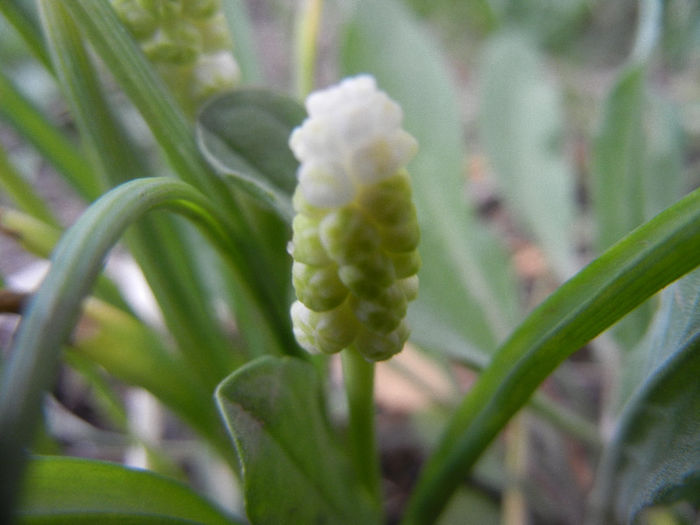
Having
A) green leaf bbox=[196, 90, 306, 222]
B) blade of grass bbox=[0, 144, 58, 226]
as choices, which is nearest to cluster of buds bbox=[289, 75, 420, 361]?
green leaf bbox=[196, 90, 306, 222]

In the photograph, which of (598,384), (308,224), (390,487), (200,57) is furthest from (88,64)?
(598,384)

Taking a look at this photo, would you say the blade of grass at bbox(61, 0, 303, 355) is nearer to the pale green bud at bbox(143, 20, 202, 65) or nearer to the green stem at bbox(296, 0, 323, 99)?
the pale green bud at bbox(143, 20, 202, 65)

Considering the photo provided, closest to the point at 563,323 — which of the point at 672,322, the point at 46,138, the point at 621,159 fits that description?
the point at 672,322

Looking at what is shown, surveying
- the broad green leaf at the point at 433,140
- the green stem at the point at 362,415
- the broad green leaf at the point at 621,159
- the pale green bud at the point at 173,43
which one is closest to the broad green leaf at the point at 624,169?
the broad green leaf at the point at 621,159

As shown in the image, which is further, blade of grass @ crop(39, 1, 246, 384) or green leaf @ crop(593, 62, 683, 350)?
green leaf @ crop(593, 62, 683, 350)

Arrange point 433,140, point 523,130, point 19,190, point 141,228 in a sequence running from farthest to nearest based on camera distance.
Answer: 1. point 523,130
2. point 433,140
3. point 19,190
4. point 141,228

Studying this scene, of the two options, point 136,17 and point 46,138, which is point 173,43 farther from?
point 46,138
